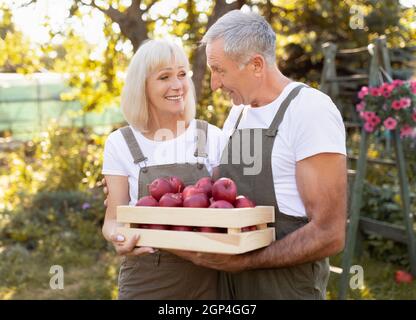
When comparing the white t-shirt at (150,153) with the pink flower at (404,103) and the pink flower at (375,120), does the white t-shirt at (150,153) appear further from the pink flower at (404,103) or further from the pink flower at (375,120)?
the pink flower at (404,103)

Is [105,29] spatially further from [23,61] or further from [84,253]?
[84,253]

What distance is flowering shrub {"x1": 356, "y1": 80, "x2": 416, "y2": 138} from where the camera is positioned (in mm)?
4379

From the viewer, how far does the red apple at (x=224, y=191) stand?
6.27 feet

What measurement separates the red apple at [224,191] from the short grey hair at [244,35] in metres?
0.42

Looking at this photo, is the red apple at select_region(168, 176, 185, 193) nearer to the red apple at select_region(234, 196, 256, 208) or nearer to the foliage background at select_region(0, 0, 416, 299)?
the red apple at select_region(234, 196, 256, 208)

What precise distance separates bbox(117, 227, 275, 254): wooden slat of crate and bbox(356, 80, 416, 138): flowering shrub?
2.67 m

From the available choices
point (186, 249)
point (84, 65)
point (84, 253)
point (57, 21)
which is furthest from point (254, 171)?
point (84, 65)

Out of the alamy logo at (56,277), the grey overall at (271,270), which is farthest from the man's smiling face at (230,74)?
the alamy logo at (56,277)

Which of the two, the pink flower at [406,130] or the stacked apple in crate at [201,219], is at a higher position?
the pink flower at [406,130]

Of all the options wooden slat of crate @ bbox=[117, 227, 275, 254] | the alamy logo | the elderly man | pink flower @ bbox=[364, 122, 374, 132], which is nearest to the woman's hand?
wooden slat of crate @ bbox=[117, 227, 275, 254]

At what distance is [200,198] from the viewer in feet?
6.36

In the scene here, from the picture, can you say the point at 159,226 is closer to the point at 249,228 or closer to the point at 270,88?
the point at 249,228

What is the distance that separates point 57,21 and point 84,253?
237cm

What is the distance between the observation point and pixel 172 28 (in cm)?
655
